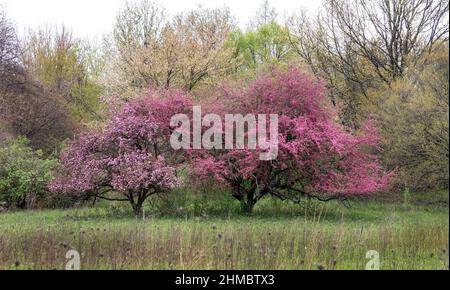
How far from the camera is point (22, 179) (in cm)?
1778

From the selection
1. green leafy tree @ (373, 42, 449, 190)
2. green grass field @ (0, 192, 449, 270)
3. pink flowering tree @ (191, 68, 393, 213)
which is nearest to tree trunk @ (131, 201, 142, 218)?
pink flowering tree @ (191, 68, 393, 213)

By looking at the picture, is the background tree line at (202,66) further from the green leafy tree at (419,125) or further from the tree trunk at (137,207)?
the tree trunk at (137,207)

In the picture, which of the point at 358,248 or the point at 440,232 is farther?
the point at 358,248

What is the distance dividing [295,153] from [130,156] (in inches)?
184

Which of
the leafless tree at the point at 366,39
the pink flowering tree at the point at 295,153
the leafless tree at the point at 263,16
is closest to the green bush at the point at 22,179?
the pink flowering tree at the point at 295,153

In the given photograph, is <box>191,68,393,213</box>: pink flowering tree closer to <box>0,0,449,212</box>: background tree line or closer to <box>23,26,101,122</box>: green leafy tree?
<box>0,0,449,212</box>: background tree line

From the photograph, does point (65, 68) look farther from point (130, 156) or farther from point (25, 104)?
point (130, 156)

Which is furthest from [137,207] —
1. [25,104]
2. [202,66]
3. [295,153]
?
[25,104]

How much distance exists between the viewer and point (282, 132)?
15047mm

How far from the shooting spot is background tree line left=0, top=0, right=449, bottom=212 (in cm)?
1866

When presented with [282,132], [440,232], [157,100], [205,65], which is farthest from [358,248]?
[205,65]

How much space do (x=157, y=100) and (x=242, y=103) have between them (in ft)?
8.40

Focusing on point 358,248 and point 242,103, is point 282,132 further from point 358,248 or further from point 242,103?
point 358,248
